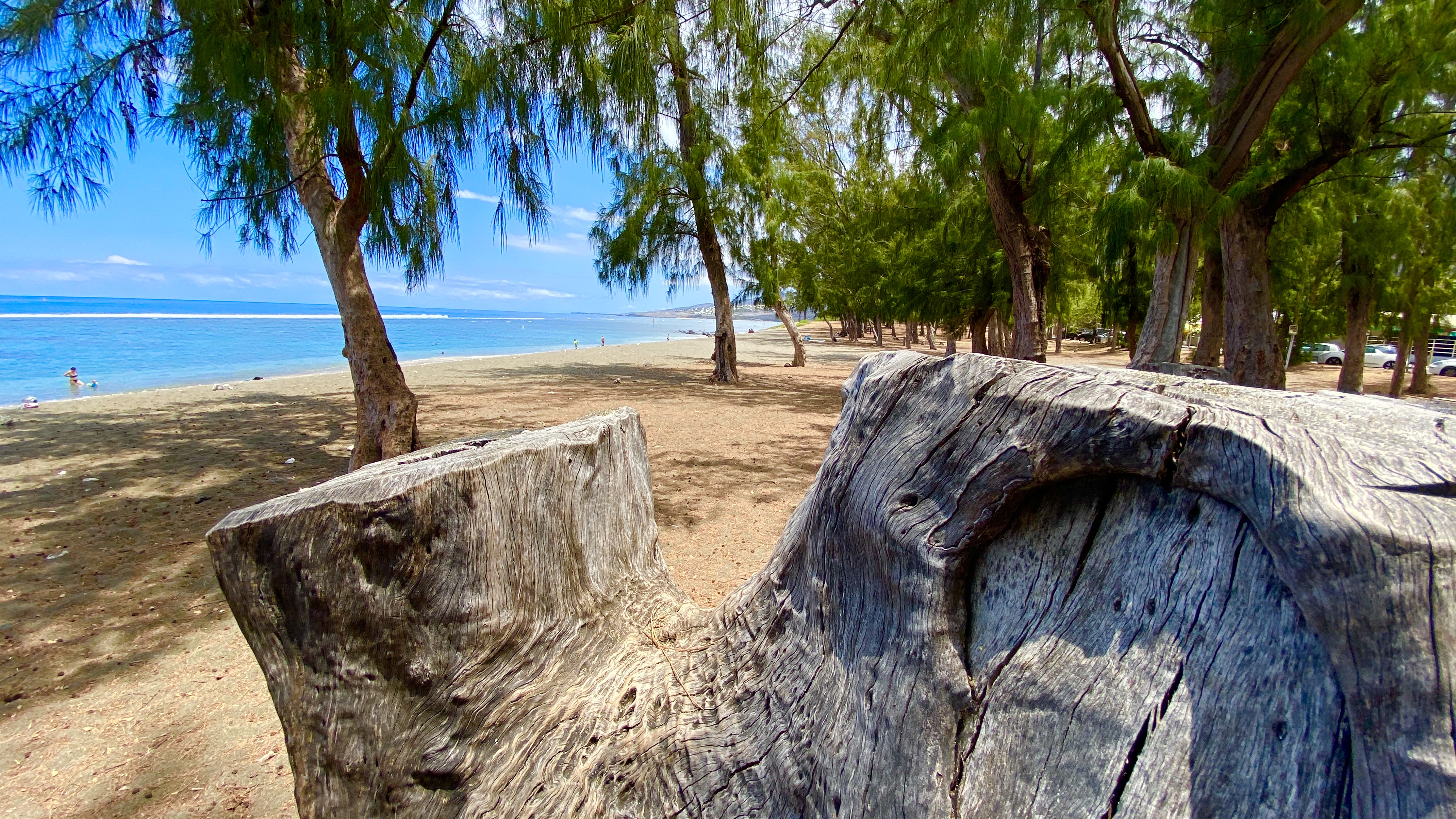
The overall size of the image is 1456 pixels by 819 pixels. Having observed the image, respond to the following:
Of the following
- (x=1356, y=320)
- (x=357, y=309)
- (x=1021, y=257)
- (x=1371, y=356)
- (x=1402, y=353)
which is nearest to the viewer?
(x=357, y=309)

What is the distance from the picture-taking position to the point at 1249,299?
6895 millimetres

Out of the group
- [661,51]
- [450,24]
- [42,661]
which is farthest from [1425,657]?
[450,24]

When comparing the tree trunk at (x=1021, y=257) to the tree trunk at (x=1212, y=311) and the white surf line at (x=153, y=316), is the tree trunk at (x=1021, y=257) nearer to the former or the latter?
the tree trunk at (x=1212, y=311)

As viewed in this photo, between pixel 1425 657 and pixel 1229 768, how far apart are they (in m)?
0.30

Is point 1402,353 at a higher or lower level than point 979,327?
lower

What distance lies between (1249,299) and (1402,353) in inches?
451

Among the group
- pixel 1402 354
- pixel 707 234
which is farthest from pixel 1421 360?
pixel 707 234

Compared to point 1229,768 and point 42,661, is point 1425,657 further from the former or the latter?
point 42,661

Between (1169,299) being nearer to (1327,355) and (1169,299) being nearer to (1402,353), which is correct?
(1402,353)

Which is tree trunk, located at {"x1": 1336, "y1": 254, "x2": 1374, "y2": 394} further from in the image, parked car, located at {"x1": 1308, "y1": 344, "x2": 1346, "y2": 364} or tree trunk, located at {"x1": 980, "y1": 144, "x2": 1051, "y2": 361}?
parked car, located at {"x1": 1308, "y1": 344, "x2": 1346, "y2": 364}

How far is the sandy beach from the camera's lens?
7.20 ft

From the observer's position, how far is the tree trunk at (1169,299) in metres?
6.39

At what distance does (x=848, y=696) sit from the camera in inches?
54.1

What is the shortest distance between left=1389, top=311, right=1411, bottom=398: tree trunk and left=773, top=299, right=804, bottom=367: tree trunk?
43.5 ft
